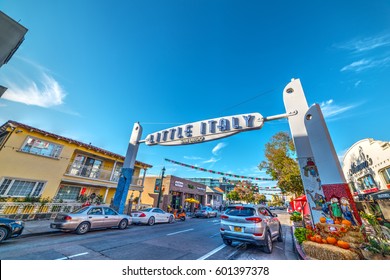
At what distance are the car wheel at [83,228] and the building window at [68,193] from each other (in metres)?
9.50

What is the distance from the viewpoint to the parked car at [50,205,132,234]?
23.4 ft

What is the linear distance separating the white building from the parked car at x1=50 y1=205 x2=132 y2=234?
2146cm

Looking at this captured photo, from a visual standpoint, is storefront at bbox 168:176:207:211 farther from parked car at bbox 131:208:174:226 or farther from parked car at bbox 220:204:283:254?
parked car at bbox 220:204:283:254

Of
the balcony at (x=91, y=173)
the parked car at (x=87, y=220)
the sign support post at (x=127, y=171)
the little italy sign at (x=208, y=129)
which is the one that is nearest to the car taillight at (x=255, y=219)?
the little italy sign at (x=208, y=129)

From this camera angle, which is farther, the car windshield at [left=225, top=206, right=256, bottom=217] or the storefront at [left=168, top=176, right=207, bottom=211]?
the storefront at [left=168, top=176, right=207, bottom=211]

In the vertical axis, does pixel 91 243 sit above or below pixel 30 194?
below

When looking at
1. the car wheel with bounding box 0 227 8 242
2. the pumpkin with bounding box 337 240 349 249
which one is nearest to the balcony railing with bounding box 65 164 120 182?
the car wheel with bounding box 0 227 8 242

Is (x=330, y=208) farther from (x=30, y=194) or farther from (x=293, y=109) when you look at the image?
(x=30, y=194)

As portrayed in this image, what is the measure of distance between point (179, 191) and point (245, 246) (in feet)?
64.4

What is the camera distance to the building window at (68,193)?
14.6 m

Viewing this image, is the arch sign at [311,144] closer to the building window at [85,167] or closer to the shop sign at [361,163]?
the building window at [85,167]
